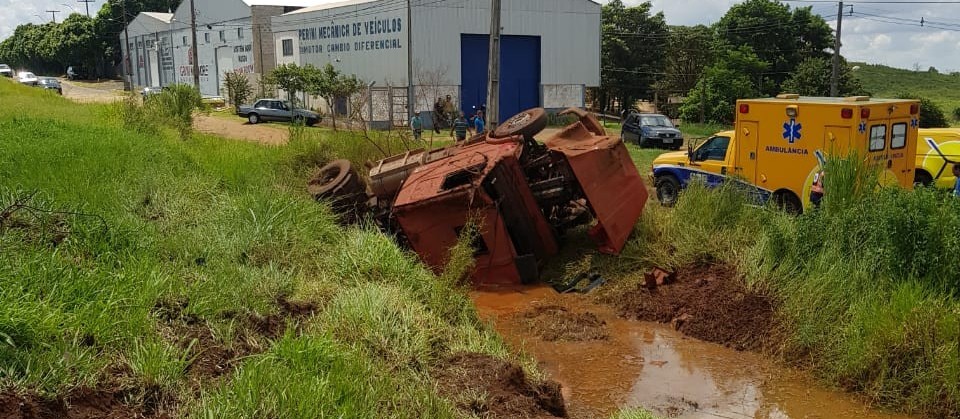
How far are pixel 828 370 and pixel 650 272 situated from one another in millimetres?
3022

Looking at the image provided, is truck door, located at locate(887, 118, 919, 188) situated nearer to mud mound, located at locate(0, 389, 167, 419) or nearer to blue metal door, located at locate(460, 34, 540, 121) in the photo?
mud mound, located at locate(0, 389, 167, 419)

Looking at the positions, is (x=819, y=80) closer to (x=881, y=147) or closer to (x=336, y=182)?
(x=881, y=147)

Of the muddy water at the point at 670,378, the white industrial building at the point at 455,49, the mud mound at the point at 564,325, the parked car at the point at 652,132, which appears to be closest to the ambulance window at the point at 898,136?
the muddy water at the point at 670,378

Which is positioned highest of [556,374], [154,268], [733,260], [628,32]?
[628,32]

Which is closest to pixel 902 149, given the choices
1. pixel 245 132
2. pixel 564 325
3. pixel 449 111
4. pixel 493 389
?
pixel 564 325

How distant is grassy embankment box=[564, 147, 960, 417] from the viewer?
6.41 metres

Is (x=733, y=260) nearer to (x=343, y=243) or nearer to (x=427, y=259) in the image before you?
(x=427, y=259)

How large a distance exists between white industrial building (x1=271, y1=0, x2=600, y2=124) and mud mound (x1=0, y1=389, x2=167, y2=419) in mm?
29831

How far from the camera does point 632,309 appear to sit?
30.7 feet

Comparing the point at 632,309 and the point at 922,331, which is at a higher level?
the point at 922,331

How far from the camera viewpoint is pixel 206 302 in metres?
5.68

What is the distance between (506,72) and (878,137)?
28730 millimetres

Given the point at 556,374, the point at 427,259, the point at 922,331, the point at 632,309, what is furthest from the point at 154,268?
the point at 922,331

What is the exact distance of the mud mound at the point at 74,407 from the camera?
12.6 feet
